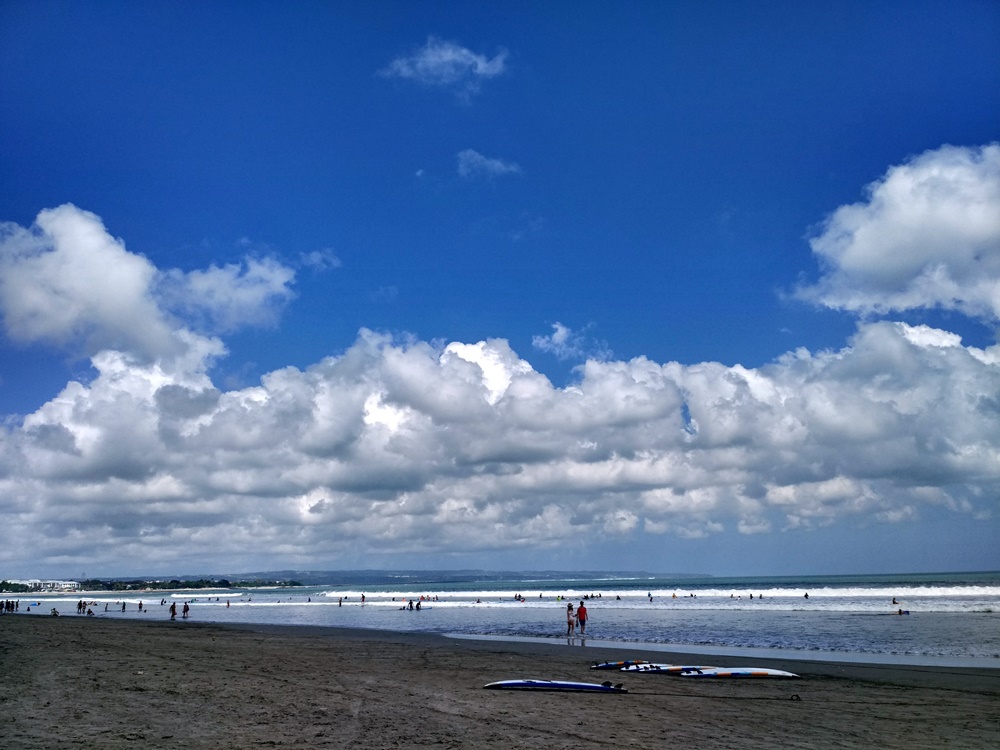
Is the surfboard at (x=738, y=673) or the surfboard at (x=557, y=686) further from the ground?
the surfboard at (x=557, y=686)

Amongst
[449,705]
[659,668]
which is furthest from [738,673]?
[449,705]

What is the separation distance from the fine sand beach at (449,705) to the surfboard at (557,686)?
0.46 m

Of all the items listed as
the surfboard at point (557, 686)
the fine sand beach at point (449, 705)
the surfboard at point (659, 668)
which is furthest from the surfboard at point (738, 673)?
the surfboard at point (557, 686)

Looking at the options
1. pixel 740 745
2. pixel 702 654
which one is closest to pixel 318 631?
pixel 702 654

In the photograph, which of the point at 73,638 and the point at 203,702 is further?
the point at 73,638

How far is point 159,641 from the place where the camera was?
117 feet

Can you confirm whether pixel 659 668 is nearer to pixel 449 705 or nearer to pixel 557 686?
pixel 557 686

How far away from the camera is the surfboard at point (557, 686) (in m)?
19.9

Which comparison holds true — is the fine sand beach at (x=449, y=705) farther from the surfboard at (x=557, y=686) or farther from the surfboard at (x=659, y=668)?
the surfboard at (x=659, y=668)

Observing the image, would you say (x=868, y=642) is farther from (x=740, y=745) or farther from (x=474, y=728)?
(x=474, y=728)

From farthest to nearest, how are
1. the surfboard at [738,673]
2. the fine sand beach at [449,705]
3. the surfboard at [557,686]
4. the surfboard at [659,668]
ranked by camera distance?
the surfboard at [659,668], the surfboard at [738,673], the surfboard at [557,686], the fine sand beach at [449,705]

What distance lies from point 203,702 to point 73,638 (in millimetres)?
24790

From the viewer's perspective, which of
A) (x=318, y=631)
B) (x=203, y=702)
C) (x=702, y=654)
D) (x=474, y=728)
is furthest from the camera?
(x=318, y=631)

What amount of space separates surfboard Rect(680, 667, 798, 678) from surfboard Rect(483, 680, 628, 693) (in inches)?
161
